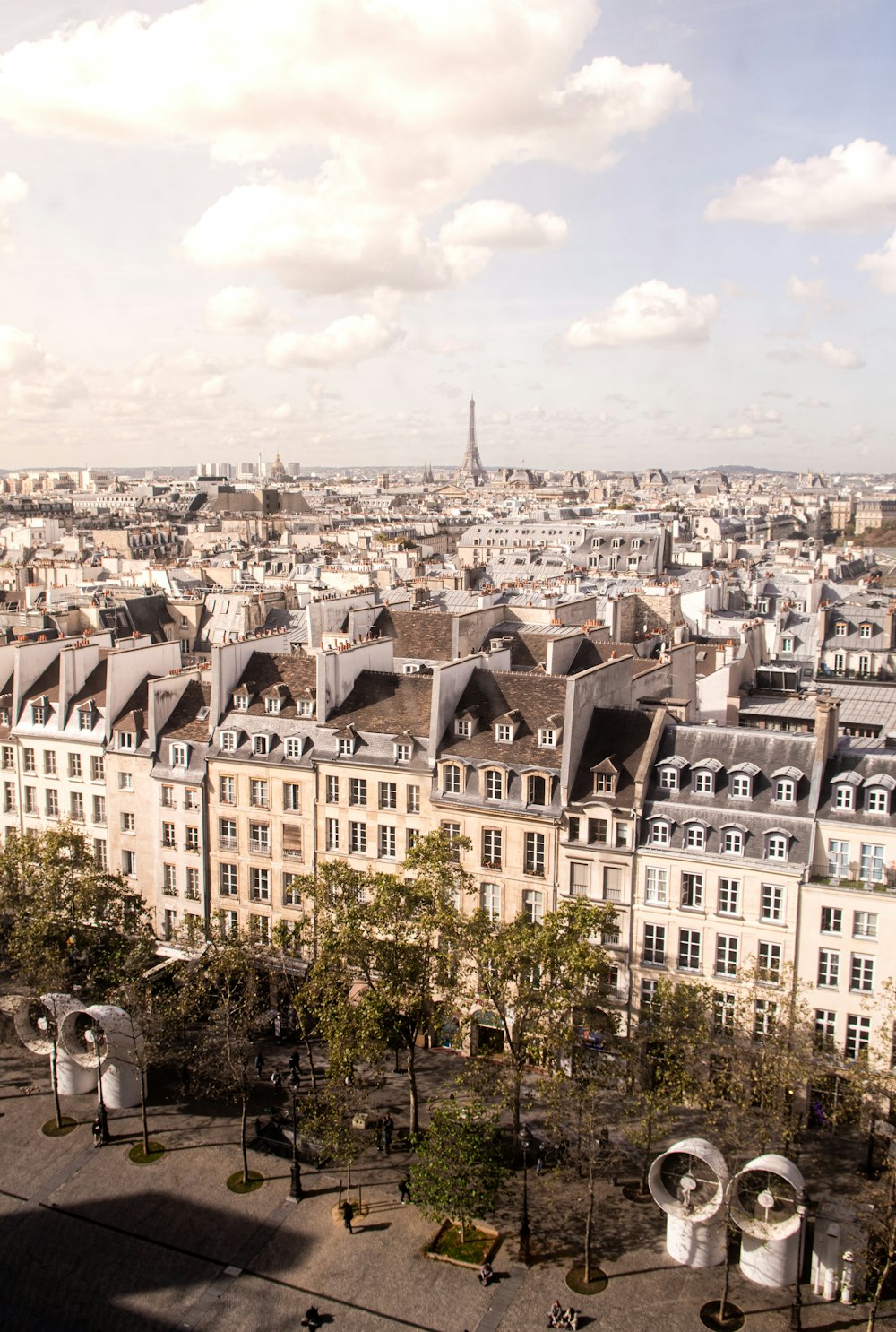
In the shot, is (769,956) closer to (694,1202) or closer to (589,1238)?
(694,1202)

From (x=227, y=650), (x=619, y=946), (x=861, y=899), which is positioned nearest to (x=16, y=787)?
(x=227, y=650)

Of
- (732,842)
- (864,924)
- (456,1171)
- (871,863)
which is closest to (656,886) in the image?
(732,842)

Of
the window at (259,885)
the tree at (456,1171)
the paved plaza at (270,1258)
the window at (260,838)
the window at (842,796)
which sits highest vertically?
the window at (842,796)

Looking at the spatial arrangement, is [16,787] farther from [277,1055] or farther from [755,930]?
[755,930]

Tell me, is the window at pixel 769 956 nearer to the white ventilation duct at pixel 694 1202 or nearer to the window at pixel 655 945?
the window at pixel 655 945

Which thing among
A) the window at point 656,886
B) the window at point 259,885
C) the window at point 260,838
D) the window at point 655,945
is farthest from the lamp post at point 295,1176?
the window at point 656,886

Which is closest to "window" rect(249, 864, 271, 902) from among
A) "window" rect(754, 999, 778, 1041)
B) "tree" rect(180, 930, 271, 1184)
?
"tree" rect(180, 930, 271, 1184)
